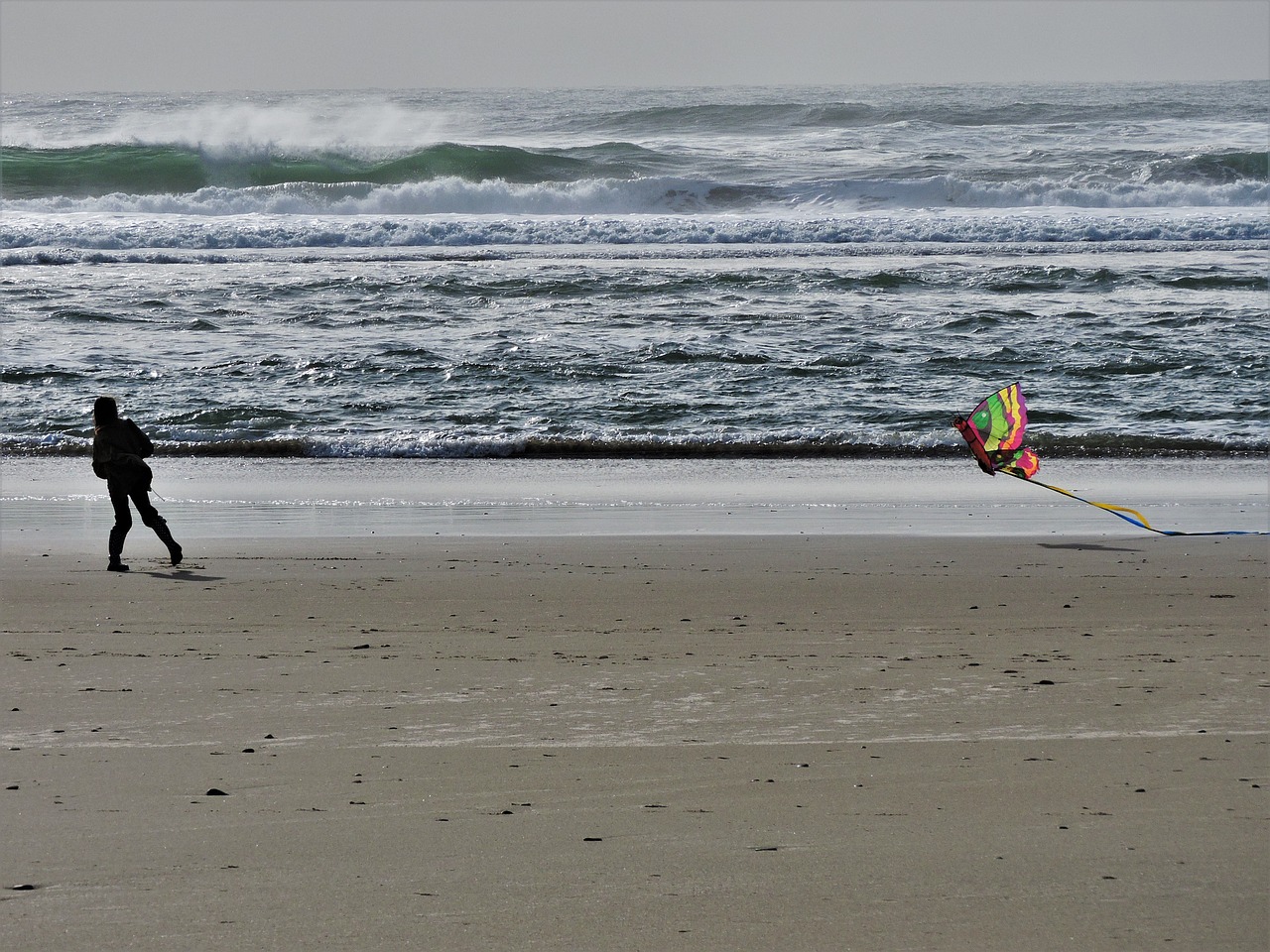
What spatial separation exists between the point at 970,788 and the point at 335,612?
298 centimetres

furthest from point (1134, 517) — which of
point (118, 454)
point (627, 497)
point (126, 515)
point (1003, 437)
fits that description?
point (118, 454)

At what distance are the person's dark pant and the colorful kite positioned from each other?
4.36m

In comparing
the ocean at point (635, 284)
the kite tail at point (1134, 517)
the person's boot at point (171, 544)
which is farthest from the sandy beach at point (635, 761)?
the ocean at point (635, 284)

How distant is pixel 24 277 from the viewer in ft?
63.1

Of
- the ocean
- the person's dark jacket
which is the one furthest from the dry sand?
the ocean

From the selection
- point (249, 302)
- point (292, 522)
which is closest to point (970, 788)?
point (292, 522)

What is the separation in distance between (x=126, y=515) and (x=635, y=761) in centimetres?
405

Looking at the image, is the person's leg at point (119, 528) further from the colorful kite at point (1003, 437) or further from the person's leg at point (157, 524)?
the colorful kite at point (1003, 437)

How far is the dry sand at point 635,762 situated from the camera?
2.55 meters

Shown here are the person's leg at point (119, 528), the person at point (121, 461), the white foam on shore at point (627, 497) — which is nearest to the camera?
the person's leg at point (119, 528)

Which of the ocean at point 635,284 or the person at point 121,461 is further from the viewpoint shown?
the ocean at point 635,284

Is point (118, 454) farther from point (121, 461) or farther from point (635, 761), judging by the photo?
point (635, 761)

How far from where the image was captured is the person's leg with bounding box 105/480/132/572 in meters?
6.33

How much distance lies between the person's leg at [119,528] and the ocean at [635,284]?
352 centimetres
